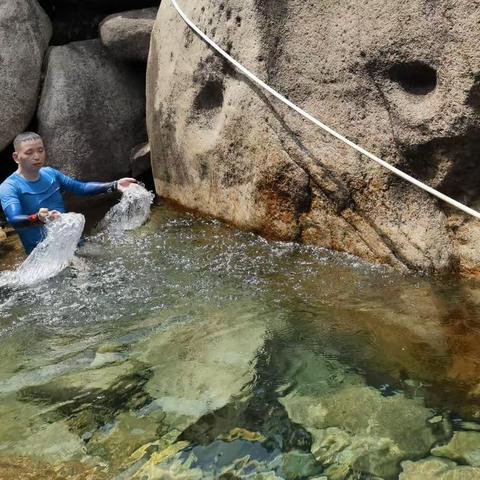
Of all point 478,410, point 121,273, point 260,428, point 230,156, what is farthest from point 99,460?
point 230,156

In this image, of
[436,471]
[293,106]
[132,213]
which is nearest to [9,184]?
[132,213]

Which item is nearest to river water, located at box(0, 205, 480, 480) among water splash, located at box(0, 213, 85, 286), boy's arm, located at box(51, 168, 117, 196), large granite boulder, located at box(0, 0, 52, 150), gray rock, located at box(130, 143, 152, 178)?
water splash, located at box(0, 213, 85, 286)

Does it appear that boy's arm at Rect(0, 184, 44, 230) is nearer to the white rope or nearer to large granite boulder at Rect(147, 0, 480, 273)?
large granite boulder at Rect(147, 0, 480, 273)

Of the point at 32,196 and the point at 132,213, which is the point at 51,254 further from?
the point at 132,213

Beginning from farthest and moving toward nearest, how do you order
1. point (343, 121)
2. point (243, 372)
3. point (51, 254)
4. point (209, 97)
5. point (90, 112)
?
point (90, 112), point (209, 97), point (51, 254), point (343, 121), point (243, 372)

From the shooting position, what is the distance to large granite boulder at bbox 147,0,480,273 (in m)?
3.62

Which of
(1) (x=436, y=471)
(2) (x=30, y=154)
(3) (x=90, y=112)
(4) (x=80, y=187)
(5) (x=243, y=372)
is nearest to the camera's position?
(1) (x=436, y=471)

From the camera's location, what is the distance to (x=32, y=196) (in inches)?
182

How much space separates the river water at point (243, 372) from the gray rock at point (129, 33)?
317cm

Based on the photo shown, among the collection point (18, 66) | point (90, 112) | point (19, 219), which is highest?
point (18, 66)

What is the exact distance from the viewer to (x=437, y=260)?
12.2 ft

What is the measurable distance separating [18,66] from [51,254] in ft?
9.89

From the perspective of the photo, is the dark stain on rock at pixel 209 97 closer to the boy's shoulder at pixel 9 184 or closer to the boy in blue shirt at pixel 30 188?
the boy in blue shirt at pixel 30 188

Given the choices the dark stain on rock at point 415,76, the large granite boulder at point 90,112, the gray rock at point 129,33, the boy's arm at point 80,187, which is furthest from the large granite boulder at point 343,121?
the large granite boulder at point 90,112
